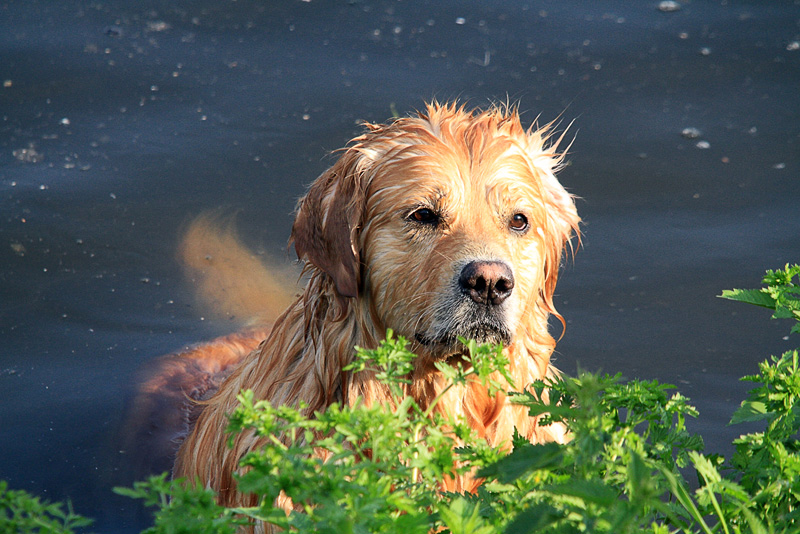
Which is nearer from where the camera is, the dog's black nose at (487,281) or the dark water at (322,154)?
the dog's black nose at (487,281)

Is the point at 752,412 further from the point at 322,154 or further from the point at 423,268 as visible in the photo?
the point at 322,154

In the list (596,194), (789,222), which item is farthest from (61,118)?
(789,222)

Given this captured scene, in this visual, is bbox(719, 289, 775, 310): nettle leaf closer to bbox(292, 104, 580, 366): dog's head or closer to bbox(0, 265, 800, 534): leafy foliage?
bbox(0, 265, 800, 534): leafy foliage

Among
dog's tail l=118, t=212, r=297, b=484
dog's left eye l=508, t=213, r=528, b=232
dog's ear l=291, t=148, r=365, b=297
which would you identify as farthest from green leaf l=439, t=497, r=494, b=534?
dog's tail l=118, t=212, r=297, b=484

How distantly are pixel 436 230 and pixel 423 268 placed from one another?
18 cm

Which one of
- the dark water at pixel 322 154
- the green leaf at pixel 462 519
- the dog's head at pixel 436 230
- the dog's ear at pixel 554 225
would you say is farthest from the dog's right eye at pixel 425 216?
the dark water at pixel 322 154

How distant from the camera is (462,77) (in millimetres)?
7801

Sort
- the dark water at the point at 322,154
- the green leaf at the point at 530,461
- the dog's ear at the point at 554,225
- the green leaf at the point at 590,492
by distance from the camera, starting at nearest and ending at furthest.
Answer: the green leaf at the point at 590,492, the green leaf at the point at 530,461, the dog's ear at the point at 554,225, the dark water at the point at 322,154

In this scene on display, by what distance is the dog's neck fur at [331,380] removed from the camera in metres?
3.55

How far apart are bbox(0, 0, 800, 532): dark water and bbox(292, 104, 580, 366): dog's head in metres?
2.32

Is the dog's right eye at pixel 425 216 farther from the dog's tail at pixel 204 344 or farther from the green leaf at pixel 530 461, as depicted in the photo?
the green leaf at pixel 530 461

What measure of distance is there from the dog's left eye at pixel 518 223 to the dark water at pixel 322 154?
2609mm

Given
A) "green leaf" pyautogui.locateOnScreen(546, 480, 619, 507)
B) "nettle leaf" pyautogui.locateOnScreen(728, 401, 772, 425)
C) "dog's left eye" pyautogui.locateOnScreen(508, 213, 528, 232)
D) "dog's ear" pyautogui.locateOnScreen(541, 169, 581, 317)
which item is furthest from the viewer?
"dog's ear" pyautogui.locateOnScreen(541, 169, 581, 317)

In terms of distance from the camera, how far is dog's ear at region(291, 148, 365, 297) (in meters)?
3.53
